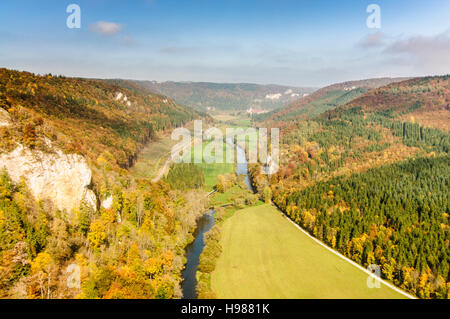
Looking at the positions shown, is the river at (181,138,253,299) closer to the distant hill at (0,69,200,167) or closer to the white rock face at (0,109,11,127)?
the distant hill at (0,69,200,167)

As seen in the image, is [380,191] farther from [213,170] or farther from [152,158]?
[152,158]

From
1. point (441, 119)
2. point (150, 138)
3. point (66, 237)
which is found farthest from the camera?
point (150, 138)

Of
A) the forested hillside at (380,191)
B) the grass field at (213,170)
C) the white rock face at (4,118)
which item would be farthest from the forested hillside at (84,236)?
the grass field at (213,170)

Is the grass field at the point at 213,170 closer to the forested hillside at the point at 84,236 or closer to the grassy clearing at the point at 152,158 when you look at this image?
the grassy clearing at the point at 152,158

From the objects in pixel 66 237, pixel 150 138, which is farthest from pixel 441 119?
pixel 66 237

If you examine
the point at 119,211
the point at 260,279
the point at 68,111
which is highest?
the point at 68,111
